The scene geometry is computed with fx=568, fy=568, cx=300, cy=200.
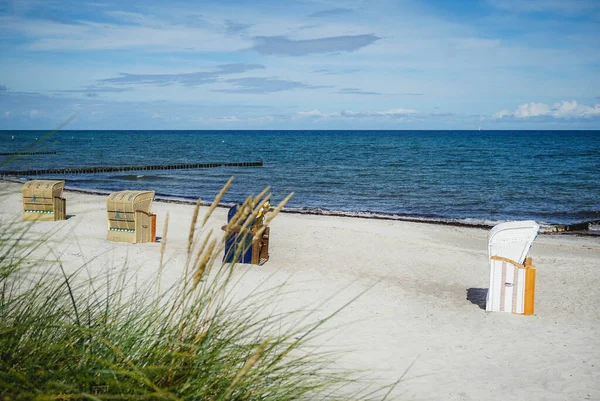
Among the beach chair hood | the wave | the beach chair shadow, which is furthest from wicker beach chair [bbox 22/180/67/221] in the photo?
the wave

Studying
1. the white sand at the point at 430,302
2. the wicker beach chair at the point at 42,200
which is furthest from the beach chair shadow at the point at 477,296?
the wicker beach chair at the point at 42,200

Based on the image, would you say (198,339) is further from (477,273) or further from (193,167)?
(193,167)

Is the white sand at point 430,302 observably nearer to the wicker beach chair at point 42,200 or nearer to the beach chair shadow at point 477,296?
the beach chair shadow at point 477,296

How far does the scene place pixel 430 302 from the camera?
→ 28.1ft

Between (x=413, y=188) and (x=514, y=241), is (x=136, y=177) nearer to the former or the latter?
(x=413, y=188)

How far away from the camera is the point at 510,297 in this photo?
8047 millimetres

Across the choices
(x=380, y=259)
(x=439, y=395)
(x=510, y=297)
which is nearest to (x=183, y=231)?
(x=380, y=259)

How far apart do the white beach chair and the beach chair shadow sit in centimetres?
39

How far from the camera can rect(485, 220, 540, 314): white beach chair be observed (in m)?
7.93

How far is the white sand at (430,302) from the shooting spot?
227 inches

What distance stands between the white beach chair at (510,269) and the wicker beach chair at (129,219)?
6809 millimetres

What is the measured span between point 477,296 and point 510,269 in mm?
1232

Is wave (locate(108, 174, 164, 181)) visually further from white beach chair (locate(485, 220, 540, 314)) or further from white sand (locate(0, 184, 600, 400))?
white beach chair (locate(485, 220, 540, 314))

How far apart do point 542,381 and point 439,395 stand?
126 centimetres
